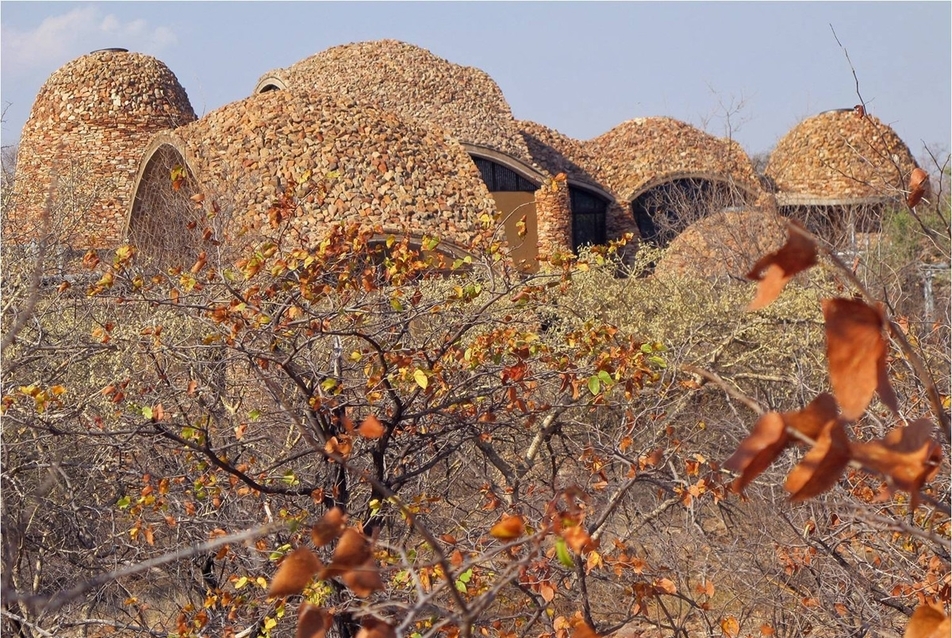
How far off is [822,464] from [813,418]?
Result: 0.04m

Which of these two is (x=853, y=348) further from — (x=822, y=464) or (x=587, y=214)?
(x=587, y=214)

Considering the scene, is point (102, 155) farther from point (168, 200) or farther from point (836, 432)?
Answer: point (836, 432)

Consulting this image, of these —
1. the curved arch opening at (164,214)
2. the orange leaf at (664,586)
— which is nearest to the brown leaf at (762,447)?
the orange leaf at (664,586)

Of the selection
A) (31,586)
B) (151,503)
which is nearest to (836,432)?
(151,503)

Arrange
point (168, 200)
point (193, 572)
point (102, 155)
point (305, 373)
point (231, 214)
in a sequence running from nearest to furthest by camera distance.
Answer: point (305, 373) → point (193, 572) → point (231, 214) → point (168, 200) → point (102, 155)

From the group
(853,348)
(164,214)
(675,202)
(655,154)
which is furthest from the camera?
(655,154)

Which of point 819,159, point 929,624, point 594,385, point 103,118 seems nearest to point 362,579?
point 929,624

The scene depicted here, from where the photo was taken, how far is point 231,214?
36.9 ft

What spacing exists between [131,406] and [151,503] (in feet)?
1.20

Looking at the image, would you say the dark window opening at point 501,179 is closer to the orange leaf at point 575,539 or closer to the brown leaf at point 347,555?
the orange leaf at point 575,539

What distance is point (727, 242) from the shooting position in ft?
43.8

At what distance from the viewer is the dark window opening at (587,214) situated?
23.9m

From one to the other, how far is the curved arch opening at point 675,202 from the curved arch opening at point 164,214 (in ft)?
26.3

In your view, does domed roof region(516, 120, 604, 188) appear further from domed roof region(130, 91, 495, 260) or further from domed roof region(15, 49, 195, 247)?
domed roof region(130, 91, 495, 260)
